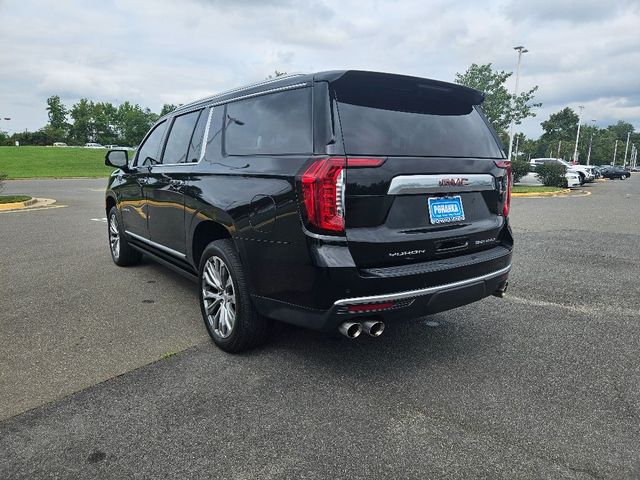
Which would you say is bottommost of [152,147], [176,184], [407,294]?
[407,294]

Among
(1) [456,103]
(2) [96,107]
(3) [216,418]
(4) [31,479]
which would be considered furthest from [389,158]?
(2) [96,107]

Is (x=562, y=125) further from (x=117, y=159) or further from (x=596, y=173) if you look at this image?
(x=117, y=159)

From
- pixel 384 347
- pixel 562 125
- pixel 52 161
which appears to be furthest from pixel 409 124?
pixel 562 125

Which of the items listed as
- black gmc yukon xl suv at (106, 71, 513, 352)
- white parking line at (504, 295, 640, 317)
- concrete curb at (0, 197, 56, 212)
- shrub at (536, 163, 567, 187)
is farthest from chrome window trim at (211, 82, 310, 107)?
shrub at (536, 163, 567, 187)

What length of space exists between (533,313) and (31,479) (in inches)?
160

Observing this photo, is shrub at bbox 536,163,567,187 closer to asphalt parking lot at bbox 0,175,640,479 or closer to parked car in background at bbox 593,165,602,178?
parked car in background at bbox 593,165,602,178

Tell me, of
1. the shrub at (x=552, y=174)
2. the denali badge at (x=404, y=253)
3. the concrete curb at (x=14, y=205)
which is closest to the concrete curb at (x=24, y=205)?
the concrete curb at (x=14, y=205)

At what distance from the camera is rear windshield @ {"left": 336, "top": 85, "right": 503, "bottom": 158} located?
2.88m

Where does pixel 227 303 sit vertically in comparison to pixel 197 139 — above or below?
below

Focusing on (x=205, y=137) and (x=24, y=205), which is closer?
(x=205, y=137)

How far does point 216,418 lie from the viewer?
2.71 m

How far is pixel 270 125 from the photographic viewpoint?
3.31 metres

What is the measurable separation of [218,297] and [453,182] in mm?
1872

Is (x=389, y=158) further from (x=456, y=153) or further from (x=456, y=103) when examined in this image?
(x=456, y=103)
